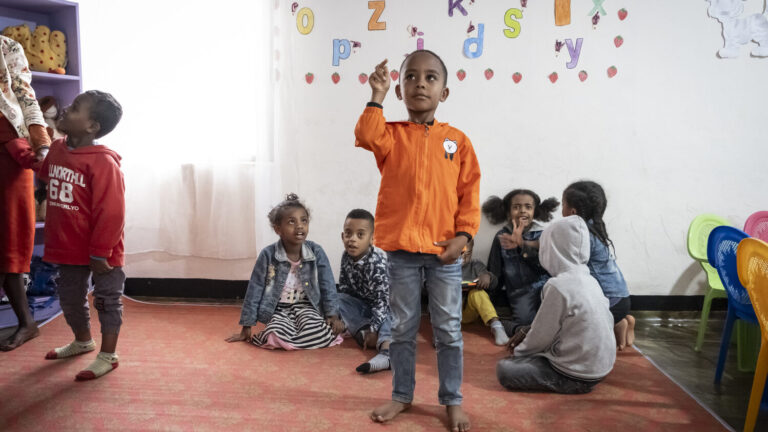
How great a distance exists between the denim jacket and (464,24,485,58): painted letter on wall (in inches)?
42.2

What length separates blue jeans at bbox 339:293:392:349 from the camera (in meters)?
2.72

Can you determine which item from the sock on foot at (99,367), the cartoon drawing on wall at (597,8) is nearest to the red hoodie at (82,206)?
the sock on foot at (99,367)

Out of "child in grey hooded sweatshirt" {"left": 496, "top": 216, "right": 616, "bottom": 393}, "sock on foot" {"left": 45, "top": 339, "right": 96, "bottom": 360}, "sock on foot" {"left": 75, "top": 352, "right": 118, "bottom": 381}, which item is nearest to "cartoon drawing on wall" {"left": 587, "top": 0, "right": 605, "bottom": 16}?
"child in grey hooded sweatshirt" {"left": 496, "top": 216, "right": 616, "bottom": 393}

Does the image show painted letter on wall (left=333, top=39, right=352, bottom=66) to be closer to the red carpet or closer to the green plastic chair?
the red carpet

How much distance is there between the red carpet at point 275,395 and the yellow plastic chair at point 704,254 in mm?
447

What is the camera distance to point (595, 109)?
3184 mm

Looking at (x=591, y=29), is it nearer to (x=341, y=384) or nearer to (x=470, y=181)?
(x=470, y=181)

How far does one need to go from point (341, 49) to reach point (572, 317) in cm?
212

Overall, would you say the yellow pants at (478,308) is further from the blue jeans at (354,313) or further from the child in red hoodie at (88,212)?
the child in red hoodie at (88,212)

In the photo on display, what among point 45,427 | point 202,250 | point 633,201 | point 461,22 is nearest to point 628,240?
point 633,201

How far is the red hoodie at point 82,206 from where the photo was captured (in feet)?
6.82

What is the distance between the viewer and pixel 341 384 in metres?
2.14

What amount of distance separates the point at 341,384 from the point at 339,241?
1353 mm

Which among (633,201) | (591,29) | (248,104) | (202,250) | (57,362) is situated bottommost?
(57,362)
